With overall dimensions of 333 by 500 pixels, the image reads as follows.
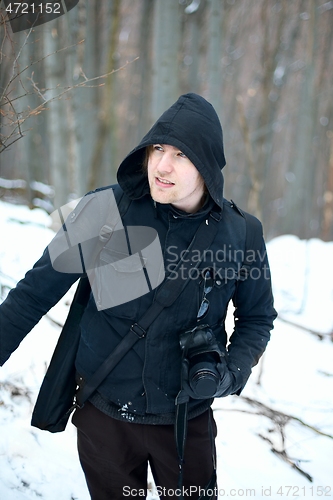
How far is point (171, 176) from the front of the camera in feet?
5.74

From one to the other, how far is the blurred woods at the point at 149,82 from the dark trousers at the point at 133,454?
1.51 m

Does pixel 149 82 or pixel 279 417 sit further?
pixel 149 82

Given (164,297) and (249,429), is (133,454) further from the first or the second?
(249,429)

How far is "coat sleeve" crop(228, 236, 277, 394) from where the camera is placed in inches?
76.3

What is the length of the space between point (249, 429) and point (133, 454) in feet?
5.89

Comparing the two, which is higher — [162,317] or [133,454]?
[162,317]

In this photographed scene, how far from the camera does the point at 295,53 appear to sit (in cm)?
1461

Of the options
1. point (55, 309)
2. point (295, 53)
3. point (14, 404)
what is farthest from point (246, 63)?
point (14, 404)

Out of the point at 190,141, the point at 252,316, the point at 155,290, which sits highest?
the point at 190,141

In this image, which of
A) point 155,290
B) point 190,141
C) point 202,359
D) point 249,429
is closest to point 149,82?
point 249,429

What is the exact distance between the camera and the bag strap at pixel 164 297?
174cm

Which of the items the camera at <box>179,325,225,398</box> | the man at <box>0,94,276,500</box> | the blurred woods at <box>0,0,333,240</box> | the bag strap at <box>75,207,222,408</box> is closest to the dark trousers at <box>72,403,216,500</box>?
the man at <box>0,94,276,500</box>

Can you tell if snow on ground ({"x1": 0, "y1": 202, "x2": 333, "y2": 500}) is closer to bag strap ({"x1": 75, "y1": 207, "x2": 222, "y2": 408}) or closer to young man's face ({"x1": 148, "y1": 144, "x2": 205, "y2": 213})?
bag strap ({"x1": 75, "y1": 207, "x2": 222, "y2": 408})

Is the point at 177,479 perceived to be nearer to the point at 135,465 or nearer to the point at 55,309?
the point at 135,465
